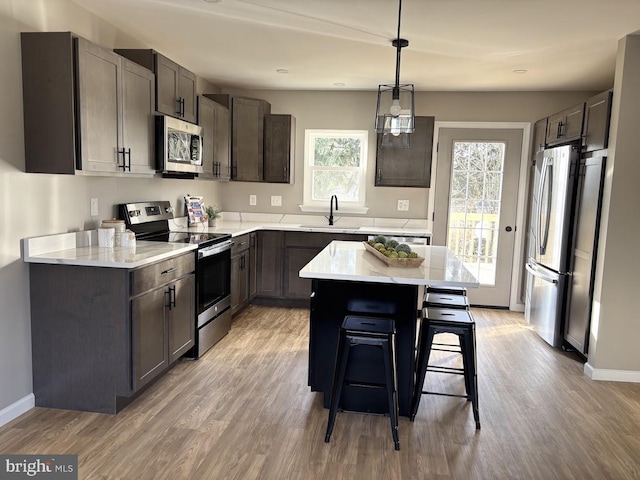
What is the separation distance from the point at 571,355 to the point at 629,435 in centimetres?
136

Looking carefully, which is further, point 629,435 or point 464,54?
point 464,54

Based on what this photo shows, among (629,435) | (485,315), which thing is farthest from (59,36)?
(485,315)

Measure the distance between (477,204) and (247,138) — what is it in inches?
106

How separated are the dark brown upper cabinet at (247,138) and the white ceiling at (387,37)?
1.12 ft

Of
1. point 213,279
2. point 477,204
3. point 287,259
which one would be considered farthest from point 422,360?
point 477,204

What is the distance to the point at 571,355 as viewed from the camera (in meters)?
3.97

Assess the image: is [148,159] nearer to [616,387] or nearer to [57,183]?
[57,183]

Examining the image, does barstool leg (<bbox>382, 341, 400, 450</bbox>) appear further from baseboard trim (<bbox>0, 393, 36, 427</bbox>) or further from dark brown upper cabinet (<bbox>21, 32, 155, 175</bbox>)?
baseboard trim (<bbox>0, 393, 36, 427</bbox>)

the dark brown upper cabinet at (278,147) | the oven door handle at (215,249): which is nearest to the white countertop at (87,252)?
the oven door handle at (215,249)

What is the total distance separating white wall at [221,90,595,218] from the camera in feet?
16.9

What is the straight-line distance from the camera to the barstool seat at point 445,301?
3022 mm

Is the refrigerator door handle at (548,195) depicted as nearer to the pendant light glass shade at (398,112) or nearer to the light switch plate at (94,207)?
the pendant light glass shade at (398,112)

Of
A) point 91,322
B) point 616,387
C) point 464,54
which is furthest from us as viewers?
point 464,54

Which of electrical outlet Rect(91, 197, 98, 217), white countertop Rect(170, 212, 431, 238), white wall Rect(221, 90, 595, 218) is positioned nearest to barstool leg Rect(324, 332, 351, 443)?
electrical outlet Rect(91, 197, 98, 217)
